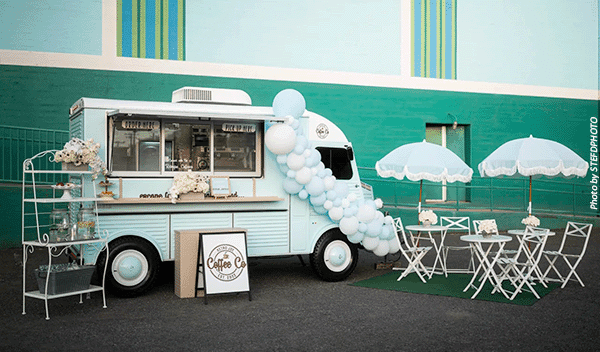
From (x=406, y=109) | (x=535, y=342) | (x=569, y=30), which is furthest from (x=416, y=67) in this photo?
(x=535, y=342)

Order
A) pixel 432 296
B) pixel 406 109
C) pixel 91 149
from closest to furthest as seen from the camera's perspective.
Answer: pixel 91 149
pixel 432 296
pixel 406 109

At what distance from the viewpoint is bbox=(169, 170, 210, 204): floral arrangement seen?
6903 mm

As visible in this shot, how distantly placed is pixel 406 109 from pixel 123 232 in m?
9.34

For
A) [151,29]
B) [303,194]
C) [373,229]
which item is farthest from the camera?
[151,29]

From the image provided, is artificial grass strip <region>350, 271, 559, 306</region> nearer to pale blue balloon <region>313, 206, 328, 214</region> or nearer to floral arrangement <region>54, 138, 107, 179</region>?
pale blue balloon <region>313, 206, 328, 214</region>

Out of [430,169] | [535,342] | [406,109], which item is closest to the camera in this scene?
[535,342]

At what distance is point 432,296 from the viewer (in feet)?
22.7

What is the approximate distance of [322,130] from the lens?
8102 mm

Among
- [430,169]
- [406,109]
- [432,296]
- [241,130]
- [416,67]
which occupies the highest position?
[416,67]

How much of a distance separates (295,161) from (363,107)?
22.7ft

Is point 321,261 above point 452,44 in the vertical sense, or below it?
below

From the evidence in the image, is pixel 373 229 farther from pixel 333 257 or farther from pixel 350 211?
pixel 333 257

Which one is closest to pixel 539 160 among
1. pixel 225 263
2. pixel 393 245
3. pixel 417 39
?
pixel 393 245

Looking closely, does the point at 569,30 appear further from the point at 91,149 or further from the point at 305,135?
the point at 91,149
